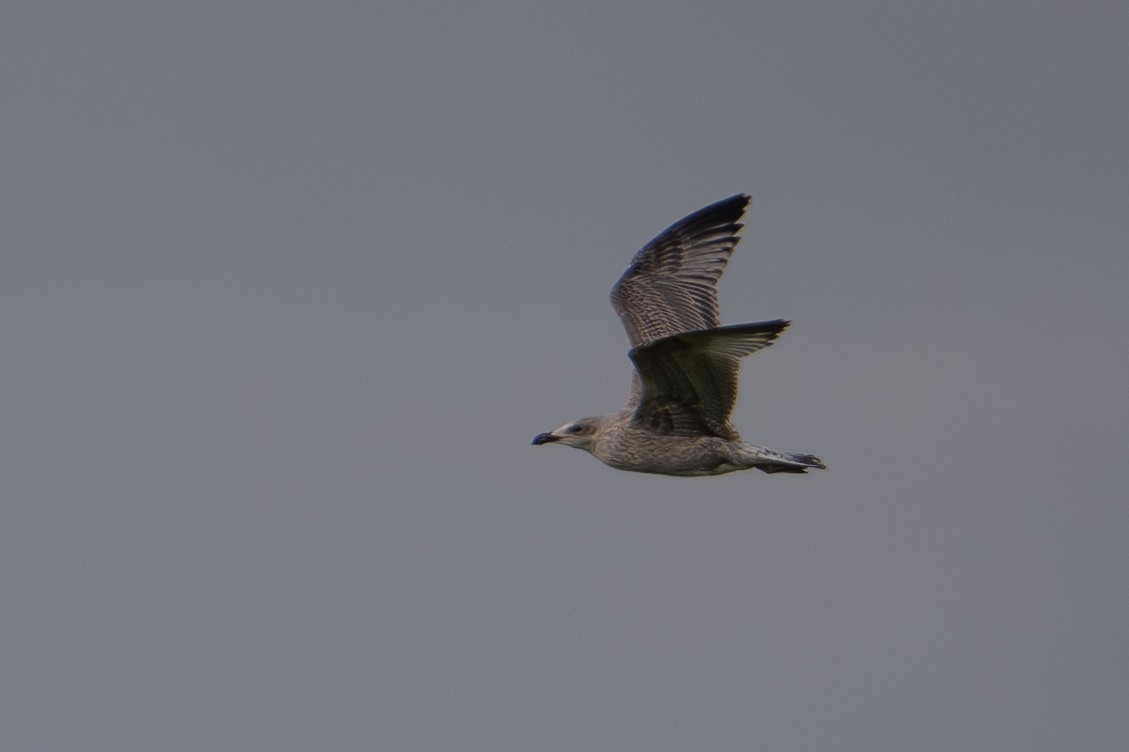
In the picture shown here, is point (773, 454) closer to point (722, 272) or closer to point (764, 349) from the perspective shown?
point (764, 349)

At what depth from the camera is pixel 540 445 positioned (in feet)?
70.1

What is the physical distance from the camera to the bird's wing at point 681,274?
22547 millimetres

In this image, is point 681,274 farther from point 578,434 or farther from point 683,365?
point 683,365

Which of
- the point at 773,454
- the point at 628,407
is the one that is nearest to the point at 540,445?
the point at 628,407

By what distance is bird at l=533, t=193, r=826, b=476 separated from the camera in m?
18.2

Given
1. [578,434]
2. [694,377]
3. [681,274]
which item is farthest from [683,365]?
[681,274]

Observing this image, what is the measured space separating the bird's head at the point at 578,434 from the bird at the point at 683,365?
0.03 ft

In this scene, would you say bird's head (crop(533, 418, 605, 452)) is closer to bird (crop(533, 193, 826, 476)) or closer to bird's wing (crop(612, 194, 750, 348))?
bird (crop(533, 193, 826, 476))

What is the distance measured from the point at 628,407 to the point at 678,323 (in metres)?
2.13

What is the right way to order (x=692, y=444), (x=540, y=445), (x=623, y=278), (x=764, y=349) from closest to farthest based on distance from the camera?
(x=764, y=349) → (x=692, y=444) → (x=540, y=445) → (x=623, y=278)

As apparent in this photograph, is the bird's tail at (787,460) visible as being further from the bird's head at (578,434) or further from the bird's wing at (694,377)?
the bird's head at (578,434)

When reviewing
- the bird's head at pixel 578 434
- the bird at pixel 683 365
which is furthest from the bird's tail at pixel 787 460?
the bird's head at pixel 578 434

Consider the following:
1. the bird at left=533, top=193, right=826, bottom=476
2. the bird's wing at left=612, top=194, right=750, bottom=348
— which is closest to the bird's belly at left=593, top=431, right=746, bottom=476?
the bird at left=533, top=193, right=826, bottom=476

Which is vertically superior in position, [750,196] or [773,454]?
[750,196]
